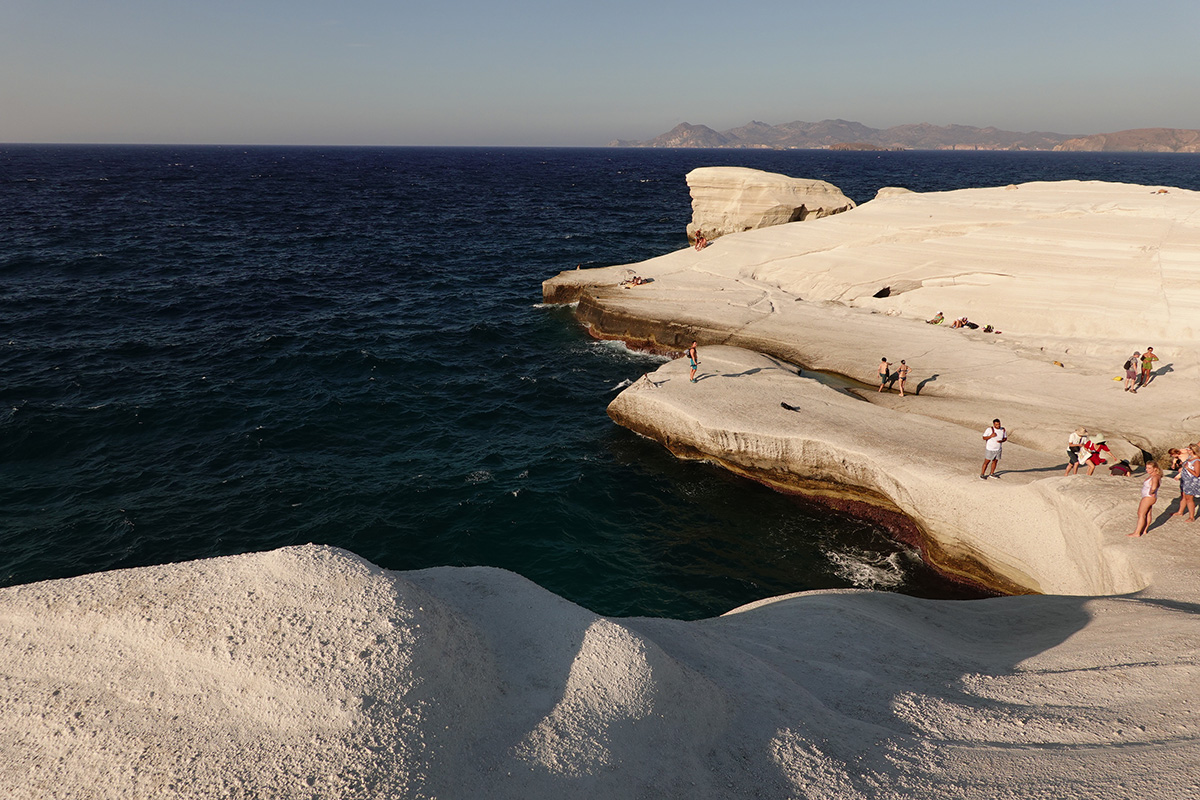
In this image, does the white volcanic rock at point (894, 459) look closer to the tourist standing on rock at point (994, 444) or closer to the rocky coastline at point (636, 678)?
the rocky coastline at point (636, 678)

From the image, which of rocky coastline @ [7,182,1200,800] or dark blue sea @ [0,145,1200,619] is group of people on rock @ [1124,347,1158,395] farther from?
dark blue sea @ [0,145,1200,619]

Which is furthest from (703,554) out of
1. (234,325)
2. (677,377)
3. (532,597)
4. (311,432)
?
(234,325)

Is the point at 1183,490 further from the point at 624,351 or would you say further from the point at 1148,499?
the point at 624,351

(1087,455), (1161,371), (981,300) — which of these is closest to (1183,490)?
(1087,455)

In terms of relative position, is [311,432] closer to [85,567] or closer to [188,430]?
[188,430]

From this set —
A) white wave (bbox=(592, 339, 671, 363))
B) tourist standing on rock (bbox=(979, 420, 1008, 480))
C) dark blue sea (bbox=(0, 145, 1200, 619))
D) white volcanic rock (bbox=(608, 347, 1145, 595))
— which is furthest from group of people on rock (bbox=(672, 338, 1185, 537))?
white wave (bbox=(592, 339, 671, 363))

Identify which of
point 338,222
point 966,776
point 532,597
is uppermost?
point 338,222

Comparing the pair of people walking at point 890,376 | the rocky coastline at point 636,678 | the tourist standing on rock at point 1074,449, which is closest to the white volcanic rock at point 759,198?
the pair of people walking at point 890,376
